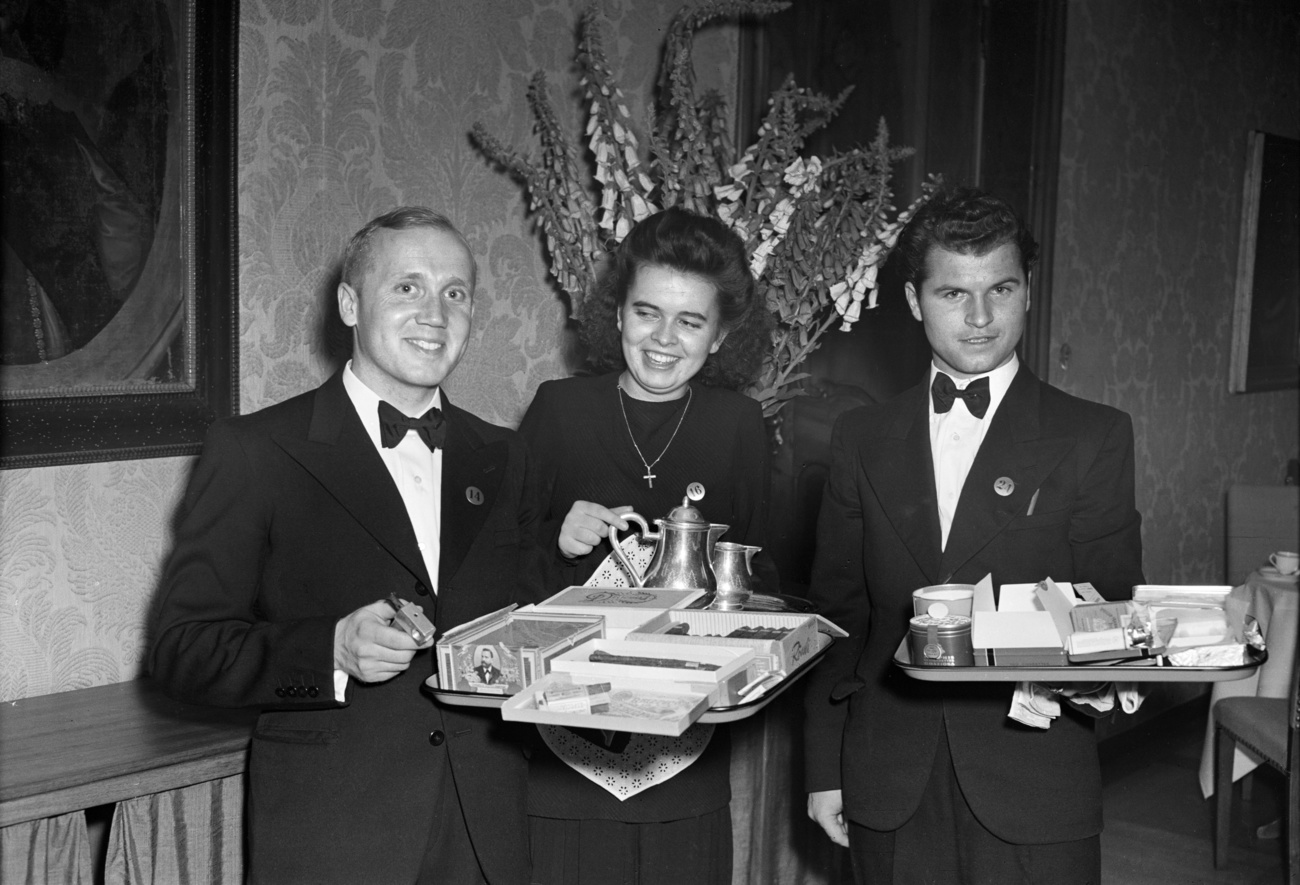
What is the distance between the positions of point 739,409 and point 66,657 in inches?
63.8

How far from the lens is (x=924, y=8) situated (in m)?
3.89

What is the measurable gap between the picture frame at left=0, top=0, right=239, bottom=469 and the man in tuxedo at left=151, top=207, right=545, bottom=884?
2.95 feet

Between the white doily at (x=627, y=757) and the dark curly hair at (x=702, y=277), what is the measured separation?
883mm

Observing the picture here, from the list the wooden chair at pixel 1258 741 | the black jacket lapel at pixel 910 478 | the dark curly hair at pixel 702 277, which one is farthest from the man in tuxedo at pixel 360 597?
the wooden chair at pixel 1258 741

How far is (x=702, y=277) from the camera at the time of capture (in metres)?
2.48

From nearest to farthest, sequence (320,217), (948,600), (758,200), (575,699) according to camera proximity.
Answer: (575,699) < (948,600) < (320,217) < (758,200)

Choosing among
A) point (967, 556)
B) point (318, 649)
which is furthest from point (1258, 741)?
point (318, 649)

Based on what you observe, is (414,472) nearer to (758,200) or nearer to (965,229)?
(965,229)

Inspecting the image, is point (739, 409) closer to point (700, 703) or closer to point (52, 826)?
point (700, 703)

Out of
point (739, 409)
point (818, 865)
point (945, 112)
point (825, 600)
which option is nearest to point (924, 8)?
point (945, 112)

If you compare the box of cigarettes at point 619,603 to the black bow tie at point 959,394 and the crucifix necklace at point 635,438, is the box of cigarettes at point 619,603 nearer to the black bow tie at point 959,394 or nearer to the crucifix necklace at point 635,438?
the crucifix necklace at point 635,438

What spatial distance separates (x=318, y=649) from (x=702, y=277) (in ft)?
3.67

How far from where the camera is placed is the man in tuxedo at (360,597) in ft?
6.06

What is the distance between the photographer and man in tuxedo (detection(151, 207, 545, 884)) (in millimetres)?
1847
